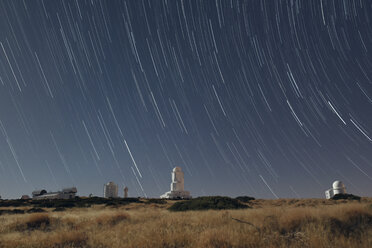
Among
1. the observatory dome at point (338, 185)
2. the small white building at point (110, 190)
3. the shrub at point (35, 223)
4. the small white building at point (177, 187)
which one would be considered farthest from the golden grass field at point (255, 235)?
the small white building at point (110, 190)

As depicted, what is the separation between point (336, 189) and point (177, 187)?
4344cm

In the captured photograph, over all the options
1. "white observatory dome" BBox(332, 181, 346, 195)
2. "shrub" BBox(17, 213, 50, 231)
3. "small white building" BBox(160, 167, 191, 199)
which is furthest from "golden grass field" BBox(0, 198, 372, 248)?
"white observatory dome" BBox(332, 181, 346, 195)

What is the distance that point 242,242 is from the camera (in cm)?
744

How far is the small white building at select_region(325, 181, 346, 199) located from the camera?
6561 centimetres

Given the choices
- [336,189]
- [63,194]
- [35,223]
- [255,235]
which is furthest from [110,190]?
[255,235]

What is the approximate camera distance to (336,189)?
66438 millimetres

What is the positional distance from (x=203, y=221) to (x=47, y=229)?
7.45 meters

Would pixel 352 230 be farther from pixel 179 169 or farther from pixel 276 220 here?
pixel 179 169

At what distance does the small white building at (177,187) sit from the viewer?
241 ft

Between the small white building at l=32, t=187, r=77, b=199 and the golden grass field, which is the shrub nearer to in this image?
the golden grass field

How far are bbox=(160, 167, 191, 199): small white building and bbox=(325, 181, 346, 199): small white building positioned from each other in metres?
37.8

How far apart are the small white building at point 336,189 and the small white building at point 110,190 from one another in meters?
A: 64.7

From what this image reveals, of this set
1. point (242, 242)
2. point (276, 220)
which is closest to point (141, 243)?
point (242, 242)

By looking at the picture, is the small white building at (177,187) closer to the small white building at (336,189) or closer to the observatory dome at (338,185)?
the small white building at (336,189)
